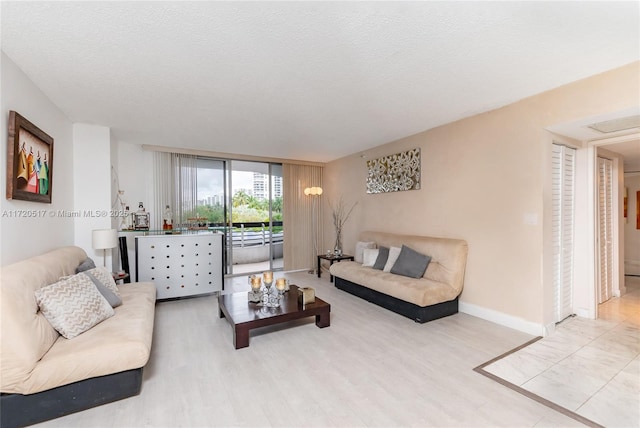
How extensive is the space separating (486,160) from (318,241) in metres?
3.97

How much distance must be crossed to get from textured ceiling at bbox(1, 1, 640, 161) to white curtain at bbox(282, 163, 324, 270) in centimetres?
279

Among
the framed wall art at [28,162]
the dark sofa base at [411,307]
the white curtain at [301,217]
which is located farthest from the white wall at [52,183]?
the dark sofa base at [411,307]

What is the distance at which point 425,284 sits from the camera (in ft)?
11.2

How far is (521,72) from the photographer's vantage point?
242 centimetres

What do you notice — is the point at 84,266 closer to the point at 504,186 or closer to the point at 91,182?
the point at 91,182

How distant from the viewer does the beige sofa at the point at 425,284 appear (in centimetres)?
330

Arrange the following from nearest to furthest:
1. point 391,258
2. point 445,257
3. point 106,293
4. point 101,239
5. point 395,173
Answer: point 106,293 → point 101,239 → point 445,257 → point 391,258 → point 395,173

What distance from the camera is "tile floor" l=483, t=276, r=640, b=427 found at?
1885mm

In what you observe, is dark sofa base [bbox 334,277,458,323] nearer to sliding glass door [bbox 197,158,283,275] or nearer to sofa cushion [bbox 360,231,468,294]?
sofa cushion [bbox 360,231,468,294]

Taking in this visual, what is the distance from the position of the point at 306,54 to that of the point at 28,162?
252 cm

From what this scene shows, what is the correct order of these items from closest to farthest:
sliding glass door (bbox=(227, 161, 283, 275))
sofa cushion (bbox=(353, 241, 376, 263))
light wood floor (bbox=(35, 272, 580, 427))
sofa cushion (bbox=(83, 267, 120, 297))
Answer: light wood floor (bbox=(35, 272, 580, 427))
sofa cushion (bbox=(83, 267, 120, 297))
sofa cushion (bbox=(353, 241, 376, 263))
sliding glass door (bbox=(227, 161, 283, 275))

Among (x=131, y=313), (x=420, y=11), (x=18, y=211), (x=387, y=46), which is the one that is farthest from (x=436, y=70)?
(x=18, y=211)

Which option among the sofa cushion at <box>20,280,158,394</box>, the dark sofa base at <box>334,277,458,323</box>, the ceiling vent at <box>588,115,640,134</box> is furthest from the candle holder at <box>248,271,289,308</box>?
the ceiling vent at <box>588,115,640,134</box>

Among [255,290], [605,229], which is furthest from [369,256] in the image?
[605,229]
